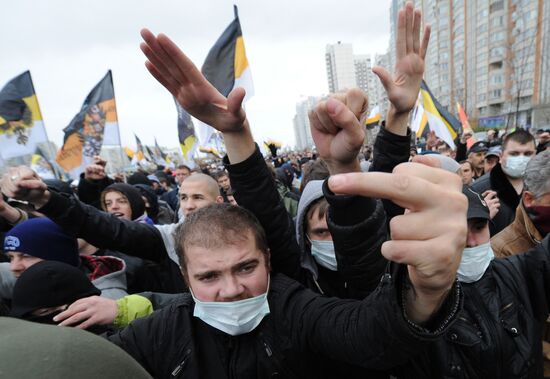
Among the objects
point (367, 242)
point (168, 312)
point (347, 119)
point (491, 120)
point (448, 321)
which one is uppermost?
point (347, 119)

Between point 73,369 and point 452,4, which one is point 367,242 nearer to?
point 73,369

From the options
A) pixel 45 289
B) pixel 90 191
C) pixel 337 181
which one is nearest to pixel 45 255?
pixel 45 289

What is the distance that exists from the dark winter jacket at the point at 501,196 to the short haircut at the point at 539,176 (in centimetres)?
141

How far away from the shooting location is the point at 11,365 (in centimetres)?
46

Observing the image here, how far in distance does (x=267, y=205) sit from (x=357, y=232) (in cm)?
60

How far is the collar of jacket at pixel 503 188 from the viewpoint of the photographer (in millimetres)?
3627

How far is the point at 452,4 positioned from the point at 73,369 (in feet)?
217

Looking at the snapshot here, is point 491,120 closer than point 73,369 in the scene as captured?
No

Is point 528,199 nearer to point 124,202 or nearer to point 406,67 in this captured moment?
point 406,67

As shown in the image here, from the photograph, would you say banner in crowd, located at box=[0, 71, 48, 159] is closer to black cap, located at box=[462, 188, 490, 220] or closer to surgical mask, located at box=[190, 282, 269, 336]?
surgical mask, located at box=[190, 282, 269, 336]

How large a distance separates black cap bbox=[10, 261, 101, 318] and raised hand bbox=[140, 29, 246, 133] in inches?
43.5

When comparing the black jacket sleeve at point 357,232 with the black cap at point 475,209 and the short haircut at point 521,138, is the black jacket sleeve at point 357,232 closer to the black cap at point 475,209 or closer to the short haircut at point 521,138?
the black cap at point 475,209

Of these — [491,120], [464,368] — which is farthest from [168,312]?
[491,120]

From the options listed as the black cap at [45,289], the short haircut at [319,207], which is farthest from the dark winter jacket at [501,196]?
the black cap at [45,289]
